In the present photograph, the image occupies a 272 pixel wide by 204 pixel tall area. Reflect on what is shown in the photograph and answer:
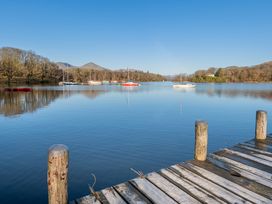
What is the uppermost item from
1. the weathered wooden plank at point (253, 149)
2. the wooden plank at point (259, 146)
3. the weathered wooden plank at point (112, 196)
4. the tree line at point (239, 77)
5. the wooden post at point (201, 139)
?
the tree line at point (239, 77)

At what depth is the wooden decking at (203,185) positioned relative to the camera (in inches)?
167

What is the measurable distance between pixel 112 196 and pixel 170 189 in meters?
1.22

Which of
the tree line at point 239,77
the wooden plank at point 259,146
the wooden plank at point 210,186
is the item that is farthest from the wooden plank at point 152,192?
the tree line at point 239,77

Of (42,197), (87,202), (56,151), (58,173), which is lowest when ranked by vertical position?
(42,197)

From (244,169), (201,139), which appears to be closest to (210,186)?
(244,169)

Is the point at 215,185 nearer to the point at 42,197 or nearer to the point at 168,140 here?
the point at 42,197

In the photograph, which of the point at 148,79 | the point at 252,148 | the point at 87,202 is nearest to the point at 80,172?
the point at 87,202

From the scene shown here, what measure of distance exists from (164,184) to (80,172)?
4.37 m

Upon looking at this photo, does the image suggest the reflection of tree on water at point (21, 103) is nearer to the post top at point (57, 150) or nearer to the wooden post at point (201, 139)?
the wooden post at point (201, 139)

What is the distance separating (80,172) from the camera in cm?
816

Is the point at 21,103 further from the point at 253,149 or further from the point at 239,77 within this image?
the point at 239,77

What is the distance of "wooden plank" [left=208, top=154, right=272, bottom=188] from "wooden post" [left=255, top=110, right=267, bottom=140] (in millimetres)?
2804

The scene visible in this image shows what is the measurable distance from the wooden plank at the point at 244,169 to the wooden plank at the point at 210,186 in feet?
3.40

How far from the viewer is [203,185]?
4727mm
